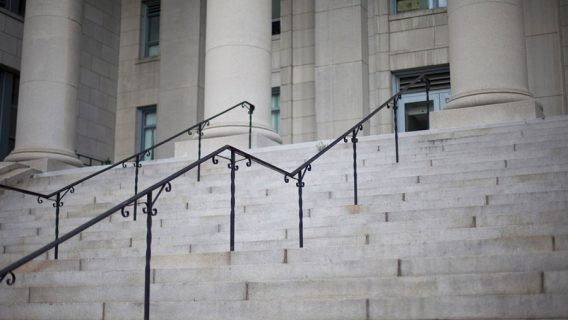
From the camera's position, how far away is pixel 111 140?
88.7 ft

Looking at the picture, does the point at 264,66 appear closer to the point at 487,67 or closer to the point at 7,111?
the point at 487,67

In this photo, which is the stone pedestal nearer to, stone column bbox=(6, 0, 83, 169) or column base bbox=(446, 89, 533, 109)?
column base bbox=(446, 89, 533, 109)

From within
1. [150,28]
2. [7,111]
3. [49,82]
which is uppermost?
[150,28]

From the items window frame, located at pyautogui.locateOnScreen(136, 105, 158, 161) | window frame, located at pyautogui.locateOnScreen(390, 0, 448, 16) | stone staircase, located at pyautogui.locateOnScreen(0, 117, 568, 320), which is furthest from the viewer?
window frame, located at pyautogui.locateOnScreen(136, 105, 158, 161)

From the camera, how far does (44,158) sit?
19.1m

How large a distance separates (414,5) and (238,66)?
8324 millimetres

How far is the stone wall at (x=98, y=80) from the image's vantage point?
2595 centimetres

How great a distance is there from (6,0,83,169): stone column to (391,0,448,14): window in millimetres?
9190

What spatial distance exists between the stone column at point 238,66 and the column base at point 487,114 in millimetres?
3910

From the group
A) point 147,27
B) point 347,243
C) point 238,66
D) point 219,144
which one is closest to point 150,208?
point 347,243

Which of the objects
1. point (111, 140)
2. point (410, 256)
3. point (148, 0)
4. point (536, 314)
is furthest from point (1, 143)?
point (536, 314)

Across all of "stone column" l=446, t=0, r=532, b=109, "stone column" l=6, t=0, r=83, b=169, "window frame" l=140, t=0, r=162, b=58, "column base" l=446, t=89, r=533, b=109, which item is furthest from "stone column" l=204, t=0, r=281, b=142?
"window frame" l=140, t=0, r=162, b=58

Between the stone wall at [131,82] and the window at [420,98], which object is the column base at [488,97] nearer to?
the window at [420,98]

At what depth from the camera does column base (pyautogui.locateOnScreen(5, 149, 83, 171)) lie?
750 inches
